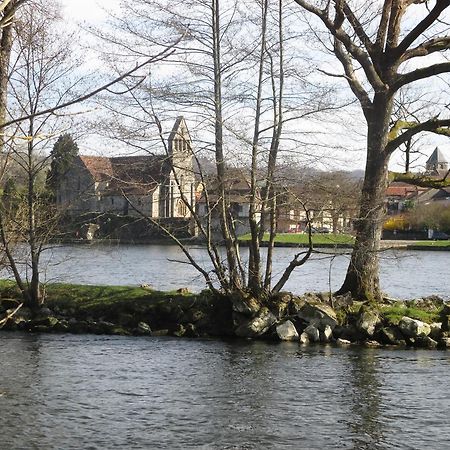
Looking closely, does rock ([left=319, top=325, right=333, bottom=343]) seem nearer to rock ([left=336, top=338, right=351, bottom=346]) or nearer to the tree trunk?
rock ([left=336, top=338, right=351, bottom=346])

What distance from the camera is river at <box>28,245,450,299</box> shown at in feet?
84.1

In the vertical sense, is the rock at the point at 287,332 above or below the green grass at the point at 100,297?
below

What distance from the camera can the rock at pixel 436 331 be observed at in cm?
1895

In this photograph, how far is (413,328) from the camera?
1895 cm

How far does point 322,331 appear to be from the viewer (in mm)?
19125

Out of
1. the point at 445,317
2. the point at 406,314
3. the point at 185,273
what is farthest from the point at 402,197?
the point at 406,314

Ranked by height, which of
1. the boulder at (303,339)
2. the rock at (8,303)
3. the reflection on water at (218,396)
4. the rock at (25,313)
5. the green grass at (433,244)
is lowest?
the reflection on water at (218,396)

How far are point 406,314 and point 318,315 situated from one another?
8.03 feet

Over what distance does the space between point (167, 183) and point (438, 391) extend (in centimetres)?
997

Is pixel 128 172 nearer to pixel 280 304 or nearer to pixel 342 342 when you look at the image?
pixel 280 304

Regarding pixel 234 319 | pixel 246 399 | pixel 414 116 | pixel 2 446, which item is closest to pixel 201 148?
pixel 234 319

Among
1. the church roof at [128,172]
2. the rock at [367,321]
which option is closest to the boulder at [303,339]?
the rock at [367,321]

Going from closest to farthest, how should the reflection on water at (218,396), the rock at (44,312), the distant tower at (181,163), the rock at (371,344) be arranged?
the reflection on water at (218,396) < the rock at (371,344) < the distant tower at (181,163) < the rock at (44,312)

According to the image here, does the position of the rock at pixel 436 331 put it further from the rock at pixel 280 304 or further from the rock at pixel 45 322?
the rock at pixel 45 322
